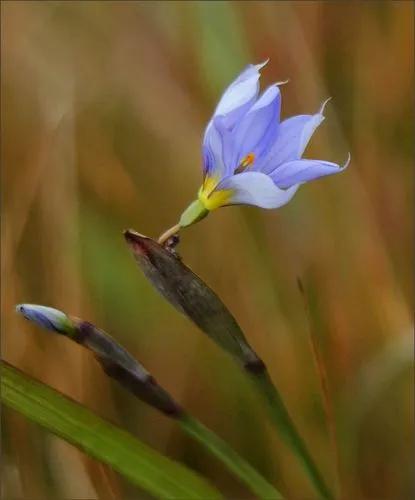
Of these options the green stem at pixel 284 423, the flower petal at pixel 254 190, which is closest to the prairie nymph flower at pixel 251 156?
the flower petal at pixel 254 190

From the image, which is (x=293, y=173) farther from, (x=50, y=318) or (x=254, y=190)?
(x=50, y=318)

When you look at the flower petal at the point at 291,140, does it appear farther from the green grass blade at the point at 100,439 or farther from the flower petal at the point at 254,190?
the green grass blade at the point at 100,439

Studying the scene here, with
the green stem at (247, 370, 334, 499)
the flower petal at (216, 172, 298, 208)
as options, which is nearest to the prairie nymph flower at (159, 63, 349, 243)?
the flower petal at (216, 172, 298, 208)

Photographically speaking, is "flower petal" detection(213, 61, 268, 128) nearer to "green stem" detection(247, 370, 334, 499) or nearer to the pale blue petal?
Answer: the pale blue petal

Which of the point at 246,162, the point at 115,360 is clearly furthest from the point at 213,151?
the point at 115,360

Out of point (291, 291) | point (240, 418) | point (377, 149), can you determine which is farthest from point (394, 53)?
point (240, 418)
